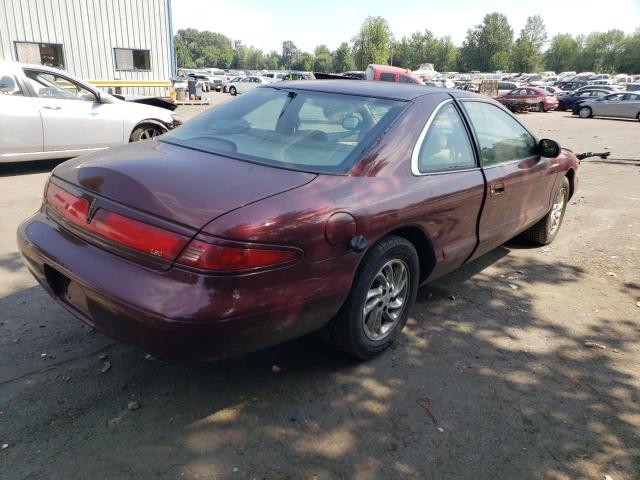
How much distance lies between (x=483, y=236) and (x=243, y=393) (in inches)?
83.5

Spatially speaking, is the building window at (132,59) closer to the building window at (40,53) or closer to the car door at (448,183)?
the building window at (40,53)

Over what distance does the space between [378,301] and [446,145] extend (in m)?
1.18

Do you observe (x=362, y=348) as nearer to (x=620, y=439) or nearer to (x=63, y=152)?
(x=620, y=439)

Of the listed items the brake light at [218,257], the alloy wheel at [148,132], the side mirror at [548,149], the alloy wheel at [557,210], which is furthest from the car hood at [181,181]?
the alloy wheel at [148,132]

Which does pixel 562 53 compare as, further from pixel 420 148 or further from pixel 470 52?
pixel 420 148

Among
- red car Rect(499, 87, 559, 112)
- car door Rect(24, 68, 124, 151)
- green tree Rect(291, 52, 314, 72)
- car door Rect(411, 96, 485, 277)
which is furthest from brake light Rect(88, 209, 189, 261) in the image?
green tree Rect(291, 52, 314, 72)

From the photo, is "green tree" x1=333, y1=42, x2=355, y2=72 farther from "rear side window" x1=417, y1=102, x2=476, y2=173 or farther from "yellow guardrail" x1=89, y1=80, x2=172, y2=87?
"rear side window" x1=417, y1=102, x2=476, y2=173

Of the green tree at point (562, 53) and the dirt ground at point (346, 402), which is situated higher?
the green tree at point (562, 53)

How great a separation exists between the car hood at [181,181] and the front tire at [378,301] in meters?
0.62

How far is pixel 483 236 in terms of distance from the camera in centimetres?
386

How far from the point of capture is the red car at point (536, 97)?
28.9 m

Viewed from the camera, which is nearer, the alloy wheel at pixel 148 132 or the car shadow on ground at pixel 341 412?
the car shadow on ground at pixel 341 412

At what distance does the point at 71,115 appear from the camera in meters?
7.78

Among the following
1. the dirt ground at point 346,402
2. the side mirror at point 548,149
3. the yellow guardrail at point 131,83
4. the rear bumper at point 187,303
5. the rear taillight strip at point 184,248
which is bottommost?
the dirt ground at point 346,402
